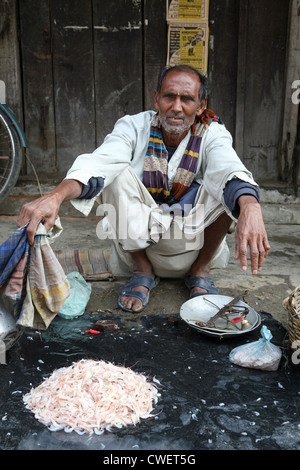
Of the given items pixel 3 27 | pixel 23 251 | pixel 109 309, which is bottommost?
pixel 109 309

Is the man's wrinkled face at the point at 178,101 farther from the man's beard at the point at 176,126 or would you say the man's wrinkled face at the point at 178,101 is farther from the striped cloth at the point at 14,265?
the striped cloth at the point at 14,265

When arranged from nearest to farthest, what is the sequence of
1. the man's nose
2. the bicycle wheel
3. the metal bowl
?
the metal bowl
the man's nose
the bicycle wheel

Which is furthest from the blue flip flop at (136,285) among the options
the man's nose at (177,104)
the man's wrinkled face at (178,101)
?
the man's nose at (177,104)

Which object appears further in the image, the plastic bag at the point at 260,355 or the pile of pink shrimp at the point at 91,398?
the plastic bag at the point at 260,355

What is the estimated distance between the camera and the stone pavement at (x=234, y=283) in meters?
2.84

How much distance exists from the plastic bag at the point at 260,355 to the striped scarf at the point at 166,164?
1.04 metres

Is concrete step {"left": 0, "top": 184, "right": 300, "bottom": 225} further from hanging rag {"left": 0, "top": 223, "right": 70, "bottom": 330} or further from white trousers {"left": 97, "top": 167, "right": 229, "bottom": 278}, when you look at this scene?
hanging rag {"left": 0, "top": 223, "right": 70, "bottom": 330}

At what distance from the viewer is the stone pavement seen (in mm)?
2838

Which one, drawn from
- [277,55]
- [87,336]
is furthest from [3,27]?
[87,336]

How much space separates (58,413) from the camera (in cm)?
177

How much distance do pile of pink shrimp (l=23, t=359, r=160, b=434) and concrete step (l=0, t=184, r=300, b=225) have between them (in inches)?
112

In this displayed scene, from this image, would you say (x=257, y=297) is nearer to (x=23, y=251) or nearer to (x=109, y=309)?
(x=109, y=309)

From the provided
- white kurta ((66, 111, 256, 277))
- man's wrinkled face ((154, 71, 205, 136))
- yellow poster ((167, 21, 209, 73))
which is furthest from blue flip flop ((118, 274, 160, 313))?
yellow poster ((167, 21, 209, 73))

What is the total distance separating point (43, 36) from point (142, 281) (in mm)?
2786
